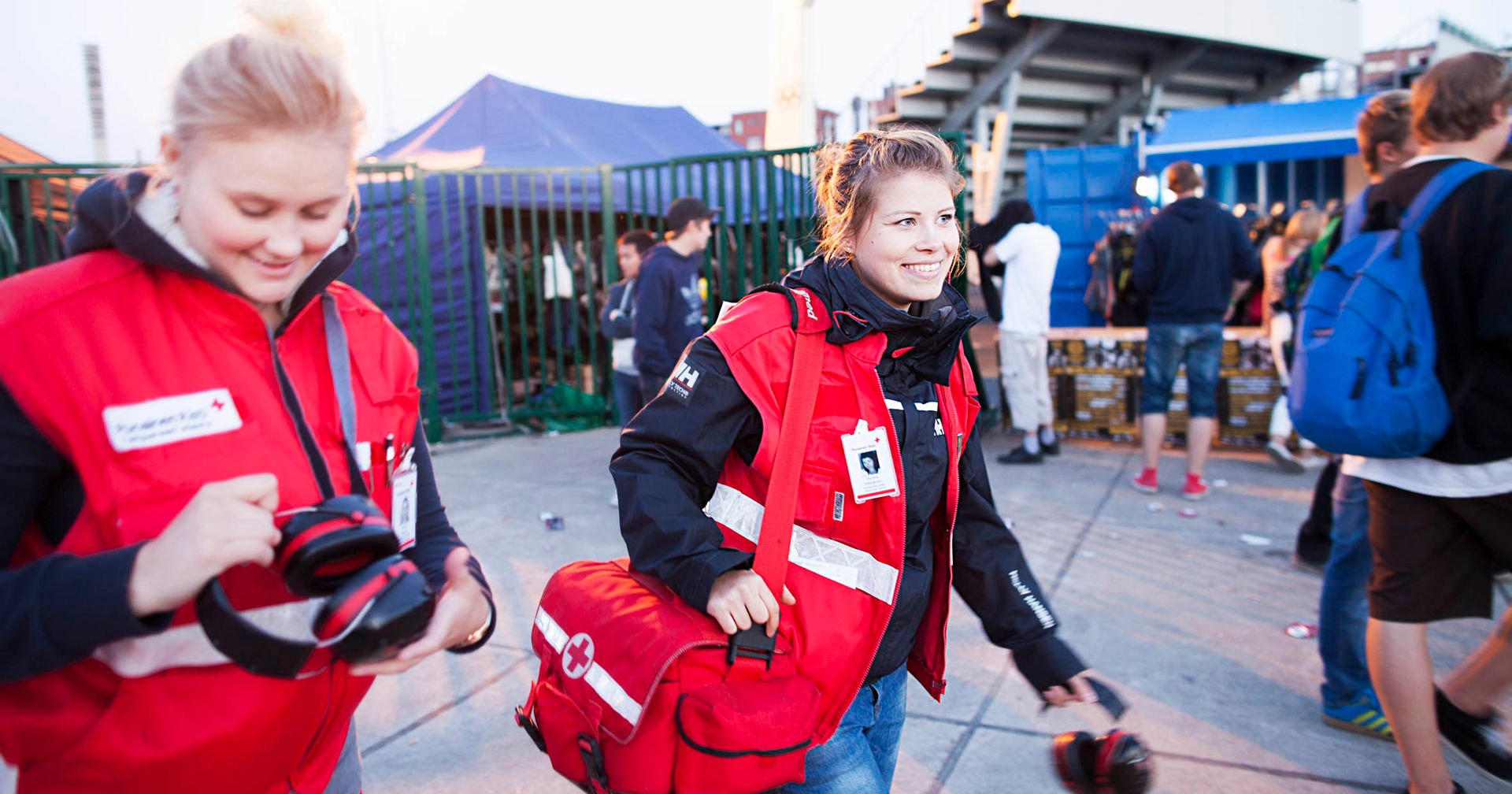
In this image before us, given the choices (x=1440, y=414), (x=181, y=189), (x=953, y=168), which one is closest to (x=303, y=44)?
(x=181, y=189)

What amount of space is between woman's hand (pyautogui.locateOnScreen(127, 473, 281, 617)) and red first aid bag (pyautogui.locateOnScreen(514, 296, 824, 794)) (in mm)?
673

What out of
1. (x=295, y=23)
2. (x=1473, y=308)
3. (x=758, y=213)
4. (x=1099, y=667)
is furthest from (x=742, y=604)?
(x=758, y=213)

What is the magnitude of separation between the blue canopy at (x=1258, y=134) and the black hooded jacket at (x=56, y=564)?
12213mm

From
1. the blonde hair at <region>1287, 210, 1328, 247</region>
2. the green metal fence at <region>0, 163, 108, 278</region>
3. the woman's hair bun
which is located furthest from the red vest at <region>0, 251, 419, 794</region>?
the green metal fence at <region>0, 163, 108, 278</region>

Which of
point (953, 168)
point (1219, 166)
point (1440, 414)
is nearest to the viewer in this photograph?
point (953, 168)

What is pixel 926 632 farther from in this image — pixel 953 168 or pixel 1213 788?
pixel 1213 788

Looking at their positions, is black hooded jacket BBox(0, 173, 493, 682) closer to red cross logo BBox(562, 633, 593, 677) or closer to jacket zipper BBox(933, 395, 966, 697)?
red cross logo BBox(562, 633, 593, 677)

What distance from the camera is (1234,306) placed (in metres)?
8.42

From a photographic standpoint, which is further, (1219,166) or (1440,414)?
(1219,166)

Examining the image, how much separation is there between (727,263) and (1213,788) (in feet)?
17.8

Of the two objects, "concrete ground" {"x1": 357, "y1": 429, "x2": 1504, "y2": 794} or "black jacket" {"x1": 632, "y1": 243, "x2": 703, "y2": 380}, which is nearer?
"concrete ground" {"x1": 357, "y1": 429, "x2": 1504, "y2": 794}

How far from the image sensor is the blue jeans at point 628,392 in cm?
628

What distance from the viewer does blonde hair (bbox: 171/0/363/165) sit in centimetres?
112

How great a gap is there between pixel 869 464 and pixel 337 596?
96 cm
